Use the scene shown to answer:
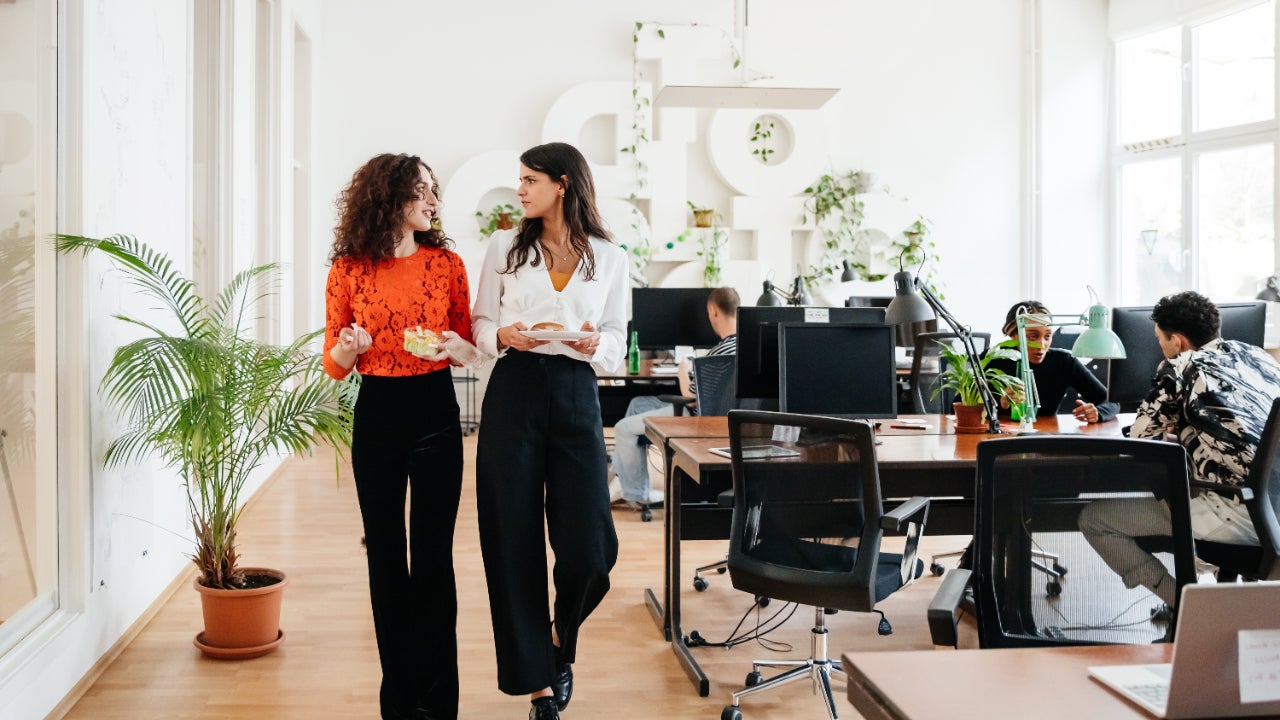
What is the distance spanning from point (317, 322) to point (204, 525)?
199 inches

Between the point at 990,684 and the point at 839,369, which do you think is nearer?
the point at 990,684

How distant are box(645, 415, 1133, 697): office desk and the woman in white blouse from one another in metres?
0.53

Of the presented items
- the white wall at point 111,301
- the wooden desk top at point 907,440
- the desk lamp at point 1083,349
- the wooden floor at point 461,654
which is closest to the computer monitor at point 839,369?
the wooden desk top at point 907,440

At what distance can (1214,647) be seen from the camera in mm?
1234

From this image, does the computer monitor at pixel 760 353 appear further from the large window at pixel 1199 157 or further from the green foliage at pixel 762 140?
the large window at pixel 1199 157

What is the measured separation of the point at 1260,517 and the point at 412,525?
2425 millimetres

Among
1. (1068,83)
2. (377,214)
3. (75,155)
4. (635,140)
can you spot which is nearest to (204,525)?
(75,155)

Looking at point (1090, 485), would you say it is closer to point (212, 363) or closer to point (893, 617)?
point (893, 617)

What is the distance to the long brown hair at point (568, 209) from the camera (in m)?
2.85

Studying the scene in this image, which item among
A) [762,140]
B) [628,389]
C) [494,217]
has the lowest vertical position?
[628,389]

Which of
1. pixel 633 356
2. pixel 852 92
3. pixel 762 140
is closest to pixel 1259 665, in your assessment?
pixel 633 356

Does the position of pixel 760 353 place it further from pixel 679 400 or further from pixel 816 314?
pixel 679 400

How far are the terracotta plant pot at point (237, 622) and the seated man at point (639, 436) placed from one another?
8.46ft

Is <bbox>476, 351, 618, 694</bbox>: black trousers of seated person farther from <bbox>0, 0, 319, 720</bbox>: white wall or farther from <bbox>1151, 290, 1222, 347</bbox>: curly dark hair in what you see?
<bbox>1151, 290, 1222, 347</bbox>: curly dark hair
